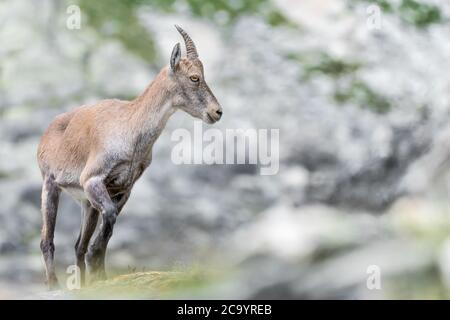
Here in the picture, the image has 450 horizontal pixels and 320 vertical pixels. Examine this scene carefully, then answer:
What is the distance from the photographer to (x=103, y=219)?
1053cm

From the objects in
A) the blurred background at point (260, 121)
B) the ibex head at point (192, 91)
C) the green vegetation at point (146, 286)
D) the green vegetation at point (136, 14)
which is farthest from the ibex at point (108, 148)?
the green vegetation at point (136, 14)

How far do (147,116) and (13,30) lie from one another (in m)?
14.3

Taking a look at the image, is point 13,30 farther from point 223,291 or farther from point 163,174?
point 223,291

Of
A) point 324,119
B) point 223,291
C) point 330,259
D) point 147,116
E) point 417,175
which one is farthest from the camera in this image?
point 324,119

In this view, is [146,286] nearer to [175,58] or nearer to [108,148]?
[108,148]

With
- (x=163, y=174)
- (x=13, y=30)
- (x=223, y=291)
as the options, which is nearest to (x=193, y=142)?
(x=163, y=174)

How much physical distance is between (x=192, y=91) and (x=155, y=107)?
0.54 m

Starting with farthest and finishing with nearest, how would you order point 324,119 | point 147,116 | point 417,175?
1. point 324,119
2. point 417,175
3. point 147,116

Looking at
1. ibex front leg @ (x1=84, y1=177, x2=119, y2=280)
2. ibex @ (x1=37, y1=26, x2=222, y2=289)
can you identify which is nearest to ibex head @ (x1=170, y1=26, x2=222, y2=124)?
ibex @ (x1=37, y1=26, x2=222, y2=289)

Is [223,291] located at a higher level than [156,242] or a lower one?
lower

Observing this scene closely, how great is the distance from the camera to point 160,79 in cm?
1138

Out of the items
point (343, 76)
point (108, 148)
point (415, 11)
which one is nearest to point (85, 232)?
point (108, 148)

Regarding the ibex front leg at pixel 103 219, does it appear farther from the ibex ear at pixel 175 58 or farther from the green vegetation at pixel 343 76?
the green vegetation at pixel 343 76

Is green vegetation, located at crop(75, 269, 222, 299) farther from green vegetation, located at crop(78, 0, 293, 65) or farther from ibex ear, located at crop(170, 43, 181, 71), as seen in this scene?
green vegetation, located at crop(78, 0, 293, 65)
